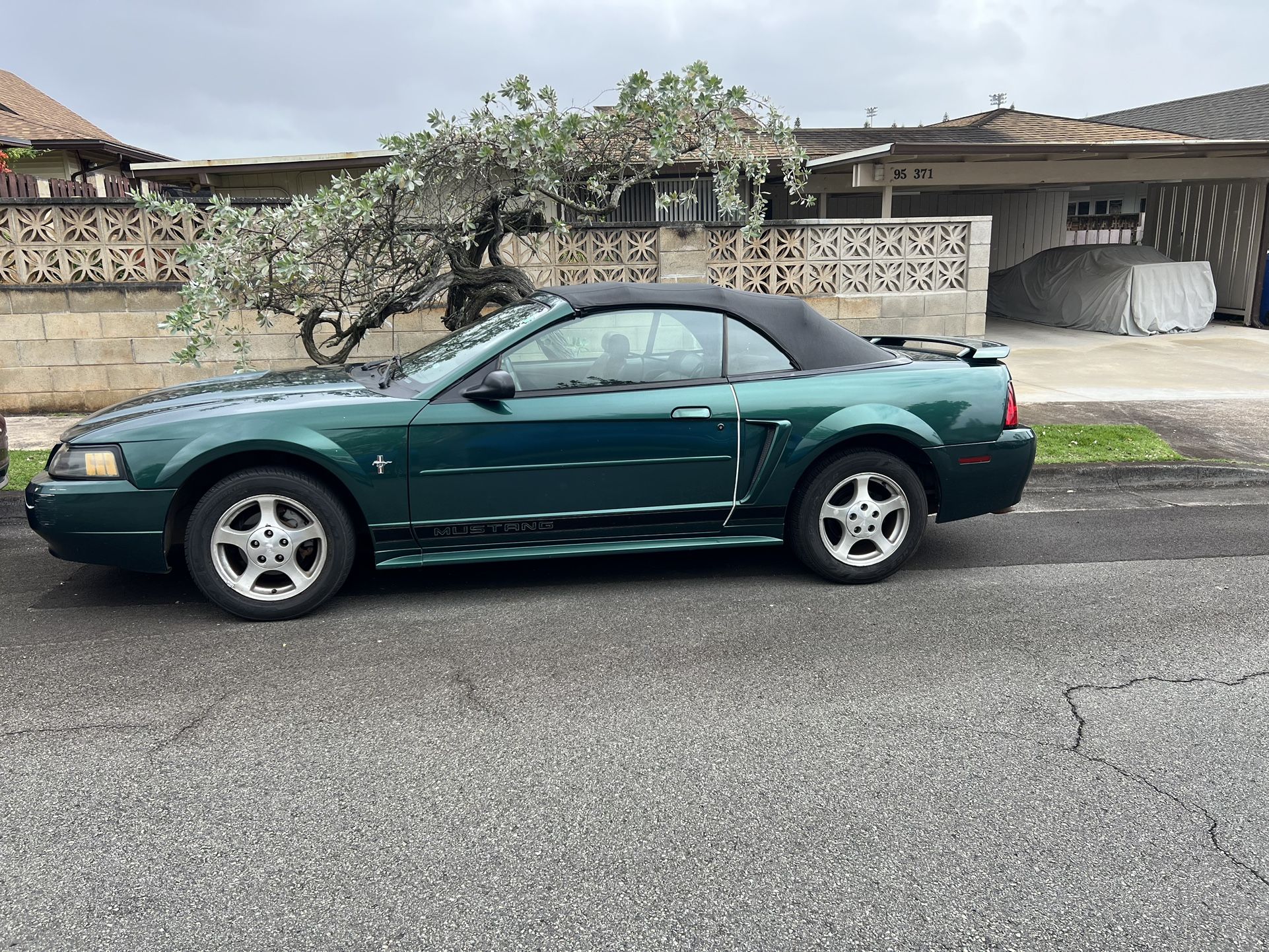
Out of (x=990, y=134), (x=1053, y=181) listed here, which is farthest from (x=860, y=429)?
(x=990, y=134)

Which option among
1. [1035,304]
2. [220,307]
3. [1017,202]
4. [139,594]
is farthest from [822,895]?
[1017,202]

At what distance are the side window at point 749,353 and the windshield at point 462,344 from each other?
98 centimetres

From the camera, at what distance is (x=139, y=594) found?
5094mm

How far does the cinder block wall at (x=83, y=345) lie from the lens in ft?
32.2

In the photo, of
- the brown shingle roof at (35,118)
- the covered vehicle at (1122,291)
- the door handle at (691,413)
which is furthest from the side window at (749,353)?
the brown shingle roof at (35,118)

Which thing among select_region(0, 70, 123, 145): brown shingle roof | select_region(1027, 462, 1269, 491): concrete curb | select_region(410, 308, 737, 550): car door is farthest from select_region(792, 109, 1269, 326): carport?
select_region(0, 70, 123, 145): brown shingle roof

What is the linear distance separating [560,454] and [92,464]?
212 cm

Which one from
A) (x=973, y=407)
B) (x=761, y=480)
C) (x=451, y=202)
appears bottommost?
(x=761, y=480)

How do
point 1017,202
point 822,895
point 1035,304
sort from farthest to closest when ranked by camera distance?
point 1017,202 < point 1035,304 < point 822,895

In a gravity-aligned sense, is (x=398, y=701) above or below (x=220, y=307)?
below

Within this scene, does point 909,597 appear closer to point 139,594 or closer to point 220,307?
point 139,594

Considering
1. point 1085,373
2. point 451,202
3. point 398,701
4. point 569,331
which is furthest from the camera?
point 1085,373

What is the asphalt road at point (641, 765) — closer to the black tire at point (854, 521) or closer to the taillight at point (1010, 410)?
the black tire at point (854, 521)

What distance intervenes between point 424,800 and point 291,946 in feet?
2.30
